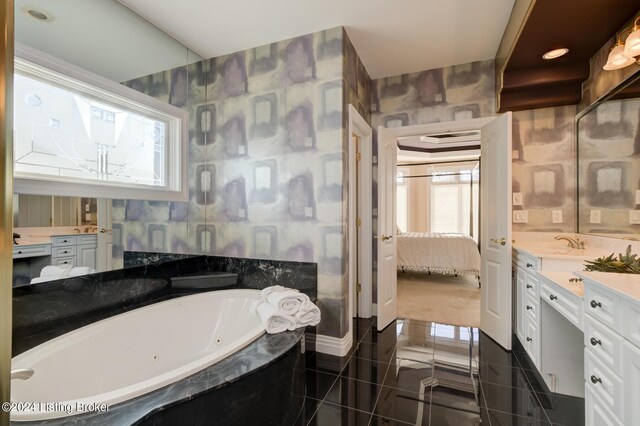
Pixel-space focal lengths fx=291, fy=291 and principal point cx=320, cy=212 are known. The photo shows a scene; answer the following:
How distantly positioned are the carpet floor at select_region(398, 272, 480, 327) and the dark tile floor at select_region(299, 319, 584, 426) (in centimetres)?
53

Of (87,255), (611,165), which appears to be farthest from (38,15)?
(611,165)

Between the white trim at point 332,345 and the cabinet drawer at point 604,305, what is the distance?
1664 millimetres

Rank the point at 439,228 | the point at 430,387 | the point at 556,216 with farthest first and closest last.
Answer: the point at 439,228 → the point at 556,216 → the point at 430,387

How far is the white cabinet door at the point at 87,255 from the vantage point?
1883 mm

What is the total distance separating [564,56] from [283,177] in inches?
98.8

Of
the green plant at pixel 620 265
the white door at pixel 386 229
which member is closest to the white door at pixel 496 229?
the white door at pixel 386 229

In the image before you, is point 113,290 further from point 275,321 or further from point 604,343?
point 604,343

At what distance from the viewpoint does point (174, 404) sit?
104cm

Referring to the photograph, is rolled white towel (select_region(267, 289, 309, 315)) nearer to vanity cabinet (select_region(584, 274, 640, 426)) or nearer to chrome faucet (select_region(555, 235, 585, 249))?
vanity cabinet (select_region(584, 274, 640, 426))

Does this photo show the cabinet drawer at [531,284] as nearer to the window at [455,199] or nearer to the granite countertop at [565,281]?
the granite countertop at [565,281]

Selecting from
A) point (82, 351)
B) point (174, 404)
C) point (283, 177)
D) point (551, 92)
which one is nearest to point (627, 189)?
point (551, 92)

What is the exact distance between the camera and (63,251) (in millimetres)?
1791

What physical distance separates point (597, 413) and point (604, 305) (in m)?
0.46

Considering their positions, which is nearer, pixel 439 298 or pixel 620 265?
pixel 620 265
